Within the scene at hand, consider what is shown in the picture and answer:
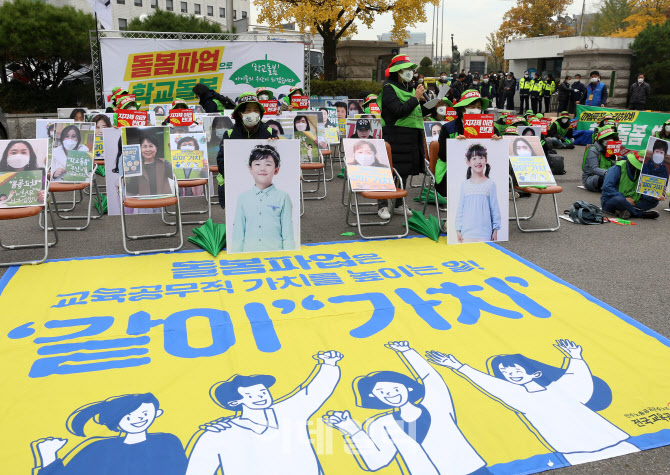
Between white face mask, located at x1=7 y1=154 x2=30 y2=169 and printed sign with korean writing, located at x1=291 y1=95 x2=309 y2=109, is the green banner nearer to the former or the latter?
printed sign with korean writing, located at x1=291 y1=95 x2=309 y2=109

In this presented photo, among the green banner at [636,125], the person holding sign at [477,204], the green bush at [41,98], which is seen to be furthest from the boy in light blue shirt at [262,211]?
the green bush at [41,98]

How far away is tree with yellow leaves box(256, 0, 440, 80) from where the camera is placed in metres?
19.0

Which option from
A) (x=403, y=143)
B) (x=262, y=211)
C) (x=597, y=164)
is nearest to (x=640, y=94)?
(x=597, y=164)

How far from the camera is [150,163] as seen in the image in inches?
239

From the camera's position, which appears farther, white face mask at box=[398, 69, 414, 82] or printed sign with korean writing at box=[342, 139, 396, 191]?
white face mask at box=[398, 69, 414, 82]

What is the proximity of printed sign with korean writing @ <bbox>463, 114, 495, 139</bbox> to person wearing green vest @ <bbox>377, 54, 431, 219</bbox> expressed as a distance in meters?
0.62

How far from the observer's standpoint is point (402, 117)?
653 cm

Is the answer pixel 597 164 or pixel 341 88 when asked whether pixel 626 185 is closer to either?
pixel 597 164

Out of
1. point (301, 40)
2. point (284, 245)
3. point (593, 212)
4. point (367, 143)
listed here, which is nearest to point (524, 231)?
point (593, 212)

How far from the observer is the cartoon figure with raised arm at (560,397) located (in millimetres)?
2742

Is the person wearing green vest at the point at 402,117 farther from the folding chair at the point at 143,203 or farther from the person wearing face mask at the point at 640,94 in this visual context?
the person wearing face mask at the point at 640,94

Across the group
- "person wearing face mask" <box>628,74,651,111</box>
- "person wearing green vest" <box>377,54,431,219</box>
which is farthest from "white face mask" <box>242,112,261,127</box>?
"person wearing face mask" <box>628,74,651,111</box>

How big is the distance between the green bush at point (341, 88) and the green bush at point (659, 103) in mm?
9326

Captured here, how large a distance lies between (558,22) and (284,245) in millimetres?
53333
